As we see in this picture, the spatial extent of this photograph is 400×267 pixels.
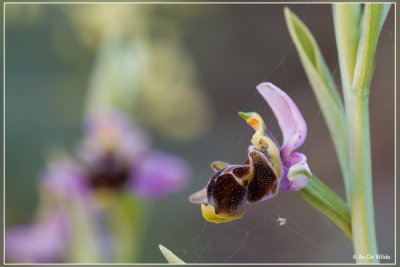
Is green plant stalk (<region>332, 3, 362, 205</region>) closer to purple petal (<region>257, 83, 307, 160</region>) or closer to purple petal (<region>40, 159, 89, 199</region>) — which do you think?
purple petal (<region>257, 83, 307, 160</region>)

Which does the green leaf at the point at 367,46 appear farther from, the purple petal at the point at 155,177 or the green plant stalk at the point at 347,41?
the purple petal at the point at 155,177

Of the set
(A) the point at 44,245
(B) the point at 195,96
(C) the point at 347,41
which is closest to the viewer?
(C) the point at 347,41

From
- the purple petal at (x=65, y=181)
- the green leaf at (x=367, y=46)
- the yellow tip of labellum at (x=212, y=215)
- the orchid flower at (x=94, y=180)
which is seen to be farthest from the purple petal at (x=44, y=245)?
the green leaf at (x=367, y=46)

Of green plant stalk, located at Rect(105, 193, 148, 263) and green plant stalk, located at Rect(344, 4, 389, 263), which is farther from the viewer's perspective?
green plant stalk, located at Rect(105, 193, 148, 263)

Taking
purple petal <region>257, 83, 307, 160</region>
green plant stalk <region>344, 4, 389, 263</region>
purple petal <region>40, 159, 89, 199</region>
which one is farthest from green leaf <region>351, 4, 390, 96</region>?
purple petal <region>40, 159, 89, 199</region>

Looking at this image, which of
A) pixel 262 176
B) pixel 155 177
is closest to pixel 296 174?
pixel 262 176

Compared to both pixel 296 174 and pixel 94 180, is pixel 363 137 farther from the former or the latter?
pixel 94 180
